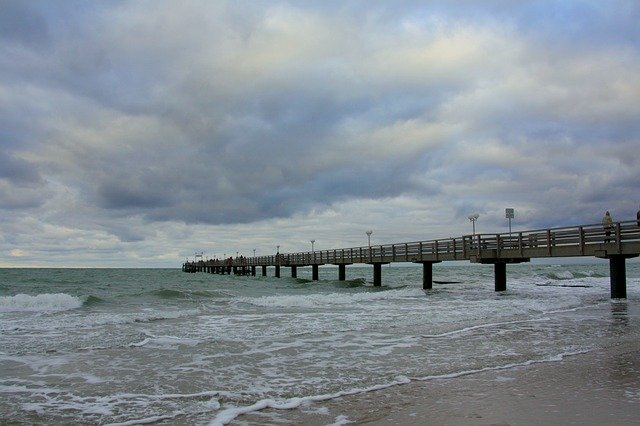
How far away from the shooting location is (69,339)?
1097 cm

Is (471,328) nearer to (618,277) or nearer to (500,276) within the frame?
(618,277)

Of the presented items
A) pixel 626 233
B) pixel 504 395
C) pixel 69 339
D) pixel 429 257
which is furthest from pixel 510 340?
pixel 429 257

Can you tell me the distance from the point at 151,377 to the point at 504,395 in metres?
4.73

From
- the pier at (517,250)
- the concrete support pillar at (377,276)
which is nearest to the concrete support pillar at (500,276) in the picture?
the pier at (517,250)

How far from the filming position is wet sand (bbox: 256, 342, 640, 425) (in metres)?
5.00

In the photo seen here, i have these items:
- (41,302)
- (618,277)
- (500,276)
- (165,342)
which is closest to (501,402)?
(165,342)

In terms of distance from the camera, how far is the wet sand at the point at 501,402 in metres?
5.00

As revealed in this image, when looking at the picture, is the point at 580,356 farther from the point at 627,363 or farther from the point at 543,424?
the point at 543,424

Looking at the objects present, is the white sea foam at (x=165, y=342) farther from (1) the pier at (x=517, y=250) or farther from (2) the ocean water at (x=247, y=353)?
(1) the pier at (x=517, y=250)

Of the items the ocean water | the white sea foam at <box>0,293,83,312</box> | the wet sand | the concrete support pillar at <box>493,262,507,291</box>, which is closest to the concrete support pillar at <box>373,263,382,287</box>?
the concrete support pillar at <box>493,262,507,291</box>

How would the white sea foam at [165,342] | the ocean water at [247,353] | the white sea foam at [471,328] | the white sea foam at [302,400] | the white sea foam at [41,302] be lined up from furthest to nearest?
the white sea foam at [41,302]
the white sea foam at [471,328]
the white sea foam at [165,342]
the ocean water at [247,353]
the white sea foam at [302,400]

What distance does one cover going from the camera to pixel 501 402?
18.3 feet

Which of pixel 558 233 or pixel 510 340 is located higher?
pixel 558 233

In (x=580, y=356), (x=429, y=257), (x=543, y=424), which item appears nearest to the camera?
(x=543, y=424)
